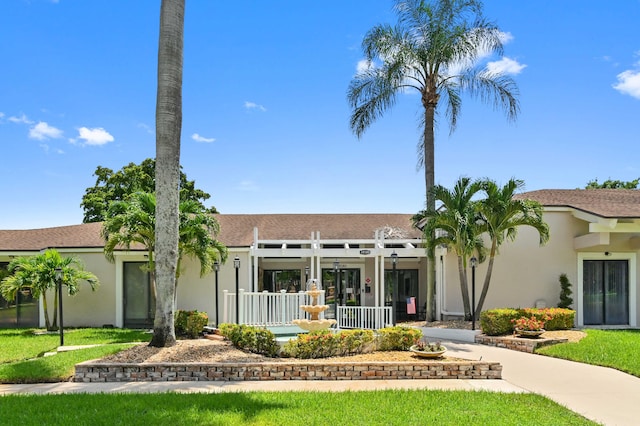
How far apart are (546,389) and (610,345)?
183 inches

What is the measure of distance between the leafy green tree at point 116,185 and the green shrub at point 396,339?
2384 cm

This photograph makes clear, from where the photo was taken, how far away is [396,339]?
11055mm

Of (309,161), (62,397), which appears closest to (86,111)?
(309,161)

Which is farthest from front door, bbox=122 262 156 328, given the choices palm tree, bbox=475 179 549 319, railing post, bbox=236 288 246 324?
palm tree, bbox=475 179 549 319

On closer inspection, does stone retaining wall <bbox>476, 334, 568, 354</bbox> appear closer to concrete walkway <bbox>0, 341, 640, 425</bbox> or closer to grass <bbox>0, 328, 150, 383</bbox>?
concrete walkway <bbox>0, 341, 640, 425</bbox>

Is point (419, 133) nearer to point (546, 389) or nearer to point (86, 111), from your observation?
point (546, 389)

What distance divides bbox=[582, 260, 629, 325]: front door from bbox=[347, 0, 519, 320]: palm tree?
19.5 ft

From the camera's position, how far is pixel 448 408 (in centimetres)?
686

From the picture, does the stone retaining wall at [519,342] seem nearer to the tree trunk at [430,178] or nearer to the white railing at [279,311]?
the white railing at [279,311]

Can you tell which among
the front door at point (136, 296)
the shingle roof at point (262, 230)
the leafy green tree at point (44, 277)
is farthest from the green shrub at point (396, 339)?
the leafy green tree at point (44, 277)

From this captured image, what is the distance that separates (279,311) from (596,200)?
13.1 m

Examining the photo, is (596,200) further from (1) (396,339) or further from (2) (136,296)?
(2) (136,296)

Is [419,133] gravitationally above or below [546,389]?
Result: above

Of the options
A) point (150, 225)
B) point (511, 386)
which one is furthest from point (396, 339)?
point (150, 225)
